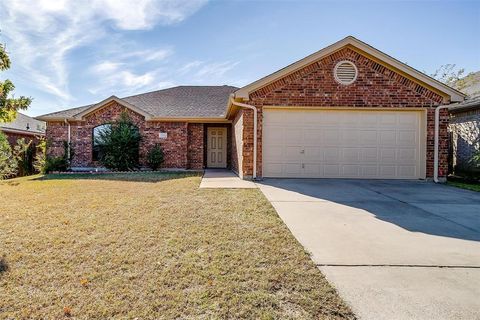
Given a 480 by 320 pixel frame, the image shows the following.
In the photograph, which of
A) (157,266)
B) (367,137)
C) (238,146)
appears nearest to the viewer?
(157,266)

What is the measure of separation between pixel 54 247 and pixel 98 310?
1.79m

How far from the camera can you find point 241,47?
476 inches

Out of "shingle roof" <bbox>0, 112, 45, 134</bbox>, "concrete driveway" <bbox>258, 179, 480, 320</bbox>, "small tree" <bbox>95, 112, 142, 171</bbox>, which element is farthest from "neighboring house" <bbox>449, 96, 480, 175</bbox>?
"shingle roof" <bbox>0, 112, 45, 134</bbox>

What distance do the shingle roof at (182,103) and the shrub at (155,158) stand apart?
1.62 metres

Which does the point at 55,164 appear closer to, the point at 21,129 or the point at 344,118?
the point at 21,129

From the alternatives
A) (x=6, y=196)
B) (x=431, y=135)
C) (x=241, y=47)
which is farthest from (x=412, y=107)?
(x=6, y=196)

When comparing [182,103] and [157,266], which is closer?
[157,266]

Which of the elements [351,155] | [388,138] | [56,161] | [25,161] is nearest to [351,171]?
[351,155]

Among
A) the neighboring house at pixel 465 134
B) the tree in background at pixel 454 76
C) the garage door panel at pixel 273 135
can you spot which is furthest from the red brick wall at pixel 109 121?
the tree in background at pixel 454 76

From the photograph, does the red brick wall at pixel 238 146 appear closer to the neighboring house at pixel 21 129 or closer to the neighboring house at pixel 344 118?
the neighboring house at pixel 344 118

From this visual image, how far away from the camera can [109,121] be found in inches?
562

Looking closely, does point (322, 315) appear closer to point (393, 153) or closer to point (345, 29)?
point (393, 153)

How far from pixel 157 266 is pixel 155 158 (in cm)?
1126

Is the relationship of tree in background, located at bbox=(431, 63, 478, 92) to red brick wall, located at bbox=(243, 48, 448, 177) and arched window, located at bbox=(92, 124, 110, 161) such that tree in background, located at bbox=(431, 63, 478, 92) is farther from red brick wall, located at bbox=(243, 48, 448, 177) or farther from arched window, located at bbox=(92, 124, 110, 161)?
arched window, located at bbox=(92, 124, 110, 161)
